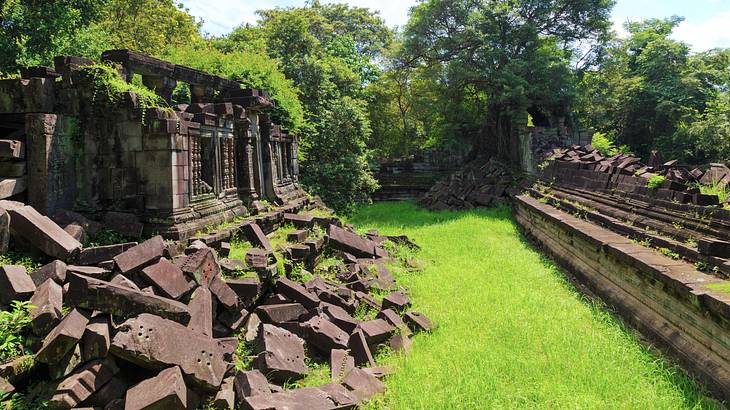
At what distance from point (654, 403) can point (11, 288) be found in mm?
5576

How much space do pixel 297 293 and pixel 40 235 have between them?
2842 mm

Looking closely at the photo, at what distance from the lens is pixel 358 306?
643 centimetres

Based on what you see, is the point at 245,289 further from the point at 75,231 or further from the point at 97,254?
the point at 75,231

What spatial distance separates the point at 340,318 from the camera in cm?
549

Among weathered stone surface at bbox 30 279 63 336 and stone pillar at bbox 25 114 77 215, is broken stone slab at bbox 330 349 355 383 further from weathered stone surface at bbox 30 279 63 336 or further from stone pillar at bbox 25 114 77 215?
stone pillar at bbox 25 114 77 215

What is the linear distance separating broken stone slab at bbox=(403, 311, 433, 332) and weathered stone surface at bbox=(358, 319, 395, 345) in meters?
0.41

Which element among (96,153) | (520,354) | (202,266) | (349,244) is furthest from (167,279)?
(349,244)

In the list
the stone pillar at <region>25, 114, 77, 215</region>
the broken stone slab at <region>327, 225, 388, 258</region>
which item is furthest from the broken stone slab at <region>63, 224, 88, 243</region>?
the broken stone slab at <region>327, 225, 388, 258</region>

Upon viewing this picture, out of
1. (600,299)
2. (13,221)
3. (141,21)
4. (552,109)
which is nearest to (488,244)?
(600,299)

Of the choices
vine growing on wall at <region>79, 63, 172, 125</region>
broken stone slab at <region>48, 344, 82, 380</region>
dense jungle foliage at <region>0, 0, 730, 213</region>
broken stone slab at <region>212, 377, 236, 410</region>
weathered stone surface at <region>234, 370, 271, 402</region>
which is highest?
dense jungle foliage at <region>0, 0, 730, 213</region>

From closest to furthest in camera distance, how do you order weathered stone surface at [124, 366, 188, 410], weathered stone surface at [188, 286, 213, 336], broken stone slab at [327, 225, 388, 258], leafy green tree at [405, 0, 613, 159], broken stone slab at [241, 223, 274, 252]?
weathered stone surface at [124, 366, 188, 410] → weathered stone surface at [188, 286, 213, 336] → broken stone slab at [241, 223, 274, 252] → broken stone slab at [327, 225, 388, 258] → leafy green tree at [405, 0, 613, 159]

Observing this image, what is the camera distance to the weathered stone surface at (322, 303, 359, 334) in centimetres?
541

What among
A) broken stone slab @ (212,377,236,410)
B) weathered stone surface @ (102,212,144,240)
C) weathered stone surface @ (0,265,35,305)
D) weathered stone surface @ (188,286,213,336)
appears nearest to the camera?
broken stone slab @ (212,377,236,410)

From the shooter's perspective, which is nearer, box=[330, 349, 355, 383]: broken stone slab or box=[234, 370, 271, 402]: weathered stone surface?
box=[234, 370, 271, 402]: weathered stone surface
